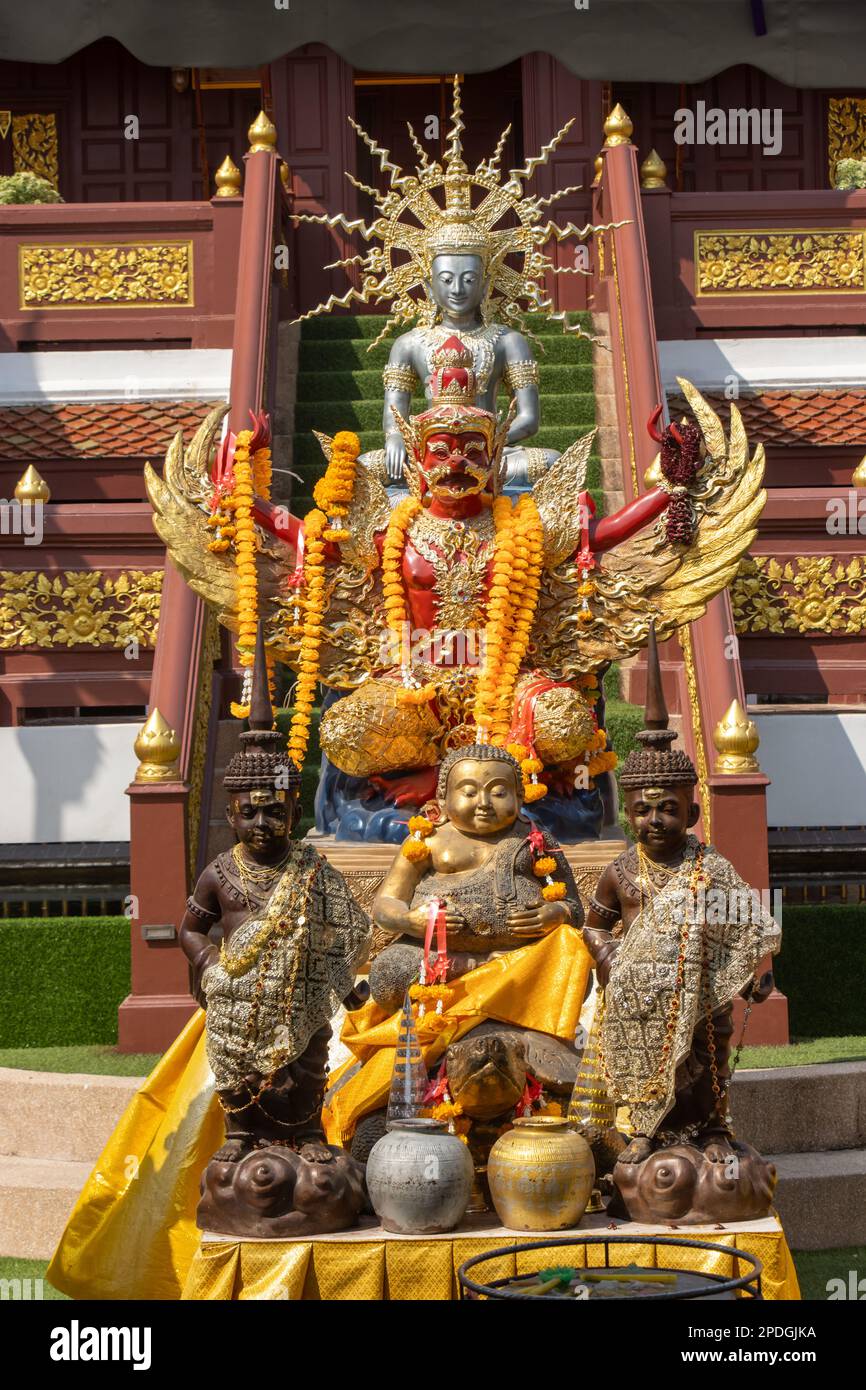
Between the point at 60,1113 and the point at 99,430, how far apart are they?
6.22m

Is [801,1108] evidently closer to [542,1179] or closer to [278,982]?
[542,1179]

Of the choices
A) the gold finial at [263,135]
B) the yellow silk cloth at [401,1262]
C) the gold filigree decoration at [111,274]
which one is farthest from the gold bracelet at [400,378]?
the yellow silk cloth at [401,1262]

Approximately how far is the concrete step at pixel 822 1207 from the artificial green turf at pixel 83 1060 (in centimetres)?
261

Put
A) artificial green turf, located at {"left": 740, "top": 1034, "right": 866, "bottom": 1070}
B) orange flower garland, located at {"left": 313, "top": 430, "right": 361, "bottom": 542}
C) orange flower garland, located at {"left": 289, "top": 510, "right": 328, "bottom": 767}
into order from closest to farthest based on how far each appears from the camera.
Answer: artificial green turf, located at {"left": 740, "top": 1034, "right": 866, "bottom": 1070} → orange flower garland, located at {"left": 289, "top": 510, "right": 328, "bottom": 767} → orange flower garland, located at {"left": 313, "top": 430, "right": 361, "bottom": 542}

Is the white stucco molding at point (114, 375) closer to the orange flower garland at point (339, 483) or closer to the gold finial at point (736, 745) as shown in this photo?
the orange flower garland at point (339, 483)

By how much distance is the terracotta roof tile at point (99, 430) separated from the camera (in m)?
13.5

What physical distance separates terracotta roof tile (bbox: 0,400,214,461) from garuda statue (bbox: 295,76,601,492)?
2.70 meters

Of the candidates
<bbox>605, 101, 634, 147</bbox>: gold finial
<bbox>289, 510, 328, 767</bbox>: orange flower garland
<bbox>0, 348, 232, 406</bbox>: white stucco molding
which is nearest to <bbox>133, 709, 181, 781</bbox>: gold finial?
<bbox>289, 510, 328, 767</bbox>: orange flower garland

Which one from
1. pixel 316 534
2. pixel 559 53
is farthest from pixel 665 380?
pixel 316 534

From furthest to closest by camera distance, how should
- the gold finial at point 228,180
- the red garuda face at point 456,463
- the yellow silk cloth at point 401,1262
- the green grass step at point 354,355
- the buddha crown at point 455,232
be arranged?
the green grass step at point 354,355, the gold finial at point 228,180, the buddha crown at point 455,232, the red garuda face at point 456,463, the yellow silk cloth at point 401,1262

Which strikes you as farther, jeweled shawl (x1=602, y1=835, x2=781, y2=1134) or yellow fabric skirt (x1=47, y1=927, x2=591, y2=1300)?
yellow fabric skirt (x1=47, y1=927, x2=591, y2=1300)

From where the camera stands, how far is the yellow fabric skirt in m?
7.08

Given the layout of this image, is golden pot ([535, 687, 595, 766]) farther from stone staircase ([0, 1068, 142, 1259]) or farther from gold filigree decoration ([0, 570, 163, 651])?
gold filigree decoration ([0, 570, 163, 651])

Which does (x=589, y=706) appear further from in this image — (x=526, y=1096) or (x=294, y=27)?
(x=294, y=27)
